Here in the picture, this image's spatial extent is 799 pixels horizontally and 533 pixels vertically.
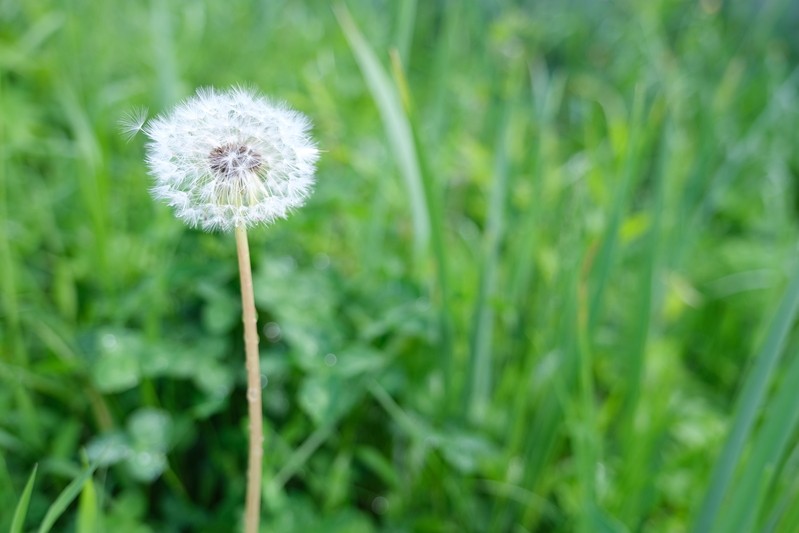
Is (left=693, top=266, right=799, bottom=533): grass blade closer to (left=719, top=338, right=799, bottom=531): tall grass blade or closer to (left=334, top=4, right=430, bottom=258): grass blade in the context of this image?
(left=719, top=338, right=799, bottom=531): tall grass blade

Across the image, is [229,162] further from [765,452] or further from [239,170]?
[765,452]

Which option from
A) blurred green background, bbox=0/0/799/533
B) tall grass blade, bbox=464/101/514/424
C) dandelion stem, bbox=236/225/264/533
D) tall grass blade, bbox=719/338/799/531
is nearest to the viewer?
dandelion stem, bbox=236/225/264/533

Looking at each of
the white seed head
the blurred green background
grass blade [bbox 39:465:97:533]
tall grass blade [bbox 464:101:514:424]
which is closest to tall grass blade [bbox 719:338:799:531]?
the blurred green background

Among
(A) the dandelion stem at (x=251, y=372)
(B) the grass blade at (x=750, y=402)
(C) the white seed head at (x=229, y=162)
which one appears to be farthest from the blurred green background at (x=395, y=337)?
(C) the white seed head at (x=229, y=162)

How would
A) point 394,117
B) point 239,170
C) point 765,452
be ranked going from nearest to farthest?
point 239,170
point 765,452
point 394,117

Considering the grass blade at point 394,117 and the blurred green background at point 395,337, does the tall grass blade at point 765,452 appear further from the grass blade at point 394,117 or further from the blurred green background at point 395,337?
the grass blade at point 394,117

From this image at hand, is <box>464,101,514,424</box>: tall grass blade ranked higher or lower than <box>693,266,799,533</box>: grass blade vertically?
higher

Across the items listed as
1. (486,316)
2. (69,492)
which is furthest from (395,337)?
(69,492)
